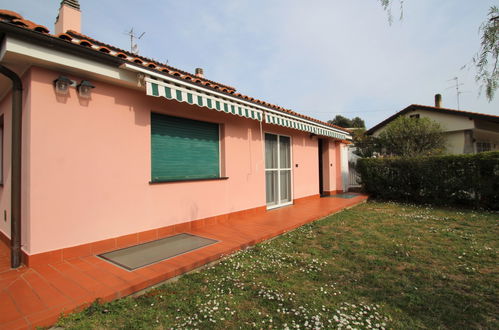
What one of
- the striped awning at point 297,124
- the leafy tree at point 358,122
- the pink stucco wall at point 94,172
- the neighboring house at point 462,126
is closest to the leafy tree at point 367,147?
the neighboring house at point 462,126

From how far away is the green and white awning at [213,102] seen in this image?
21.4 ft

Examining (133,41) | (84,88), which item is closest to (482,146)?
(133,41)

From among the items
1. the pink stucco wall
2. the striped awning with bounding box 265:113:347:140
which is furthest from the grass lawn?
the striped awning with bounding box 265:113:347:140

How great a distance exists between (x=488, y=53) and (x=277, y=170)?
31.9ft

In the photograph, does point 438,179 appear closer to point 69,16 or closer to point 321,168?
point 321,168

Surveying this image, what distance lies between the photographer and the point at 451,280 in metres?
5.02

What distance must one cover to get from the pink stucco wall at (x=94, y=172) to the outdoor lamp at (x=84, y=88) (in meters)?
0.13

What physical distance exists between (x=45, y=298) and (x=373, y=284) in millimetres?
6046

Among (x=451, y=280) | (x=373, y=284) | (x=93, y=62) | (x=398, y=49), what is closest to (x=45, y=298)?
(x=93, y=62)

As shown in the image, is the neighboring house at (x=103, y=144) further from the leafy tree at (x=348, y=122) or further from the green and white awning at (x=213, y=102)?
the leafy tree at (x=348, y=122)

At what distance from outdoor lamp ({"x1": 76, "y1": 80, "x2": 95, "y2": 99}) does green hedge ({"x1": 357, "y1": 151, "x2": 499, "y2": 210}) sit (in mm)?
16880

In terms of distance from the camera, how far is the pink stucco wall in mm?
5297

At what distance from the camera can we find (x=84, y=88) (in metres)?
5.95

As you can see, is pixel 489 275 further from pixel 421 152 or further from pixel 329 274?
pixel 421 152
